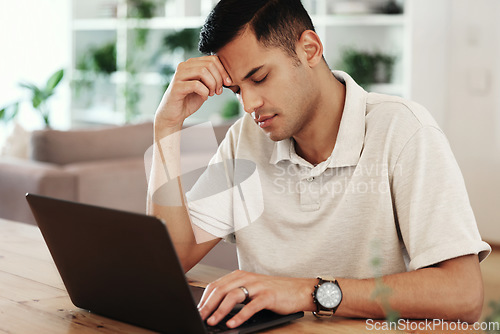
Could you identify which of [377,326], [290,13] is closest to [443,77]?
[290,13]

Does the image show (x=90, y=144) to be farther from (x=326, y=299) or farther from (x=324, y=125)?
(x=326, y=299)

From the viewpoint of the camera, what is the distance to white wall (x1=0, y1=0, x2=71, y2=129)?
23.3ft

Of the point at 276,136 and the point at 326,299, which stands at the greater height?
the point at 276,136

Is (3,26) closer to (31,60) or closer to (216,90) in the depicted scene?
(31,60)

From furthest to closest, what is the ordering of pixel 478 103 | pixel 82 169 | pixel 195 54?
pixel 195 54 → pixel 478 103 → pixel 82 169

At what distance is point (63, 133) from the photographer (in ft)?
10.2

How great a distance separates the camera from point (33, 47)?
7.31m

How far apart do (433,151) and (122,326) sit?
0.65 meters

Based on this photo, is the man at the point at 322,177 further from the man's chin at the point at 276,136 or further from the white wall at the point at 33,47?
the white wall at the point at 33,47

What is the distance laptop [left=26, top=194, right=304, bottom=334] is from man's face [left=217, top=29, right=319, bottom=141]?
0.48 m

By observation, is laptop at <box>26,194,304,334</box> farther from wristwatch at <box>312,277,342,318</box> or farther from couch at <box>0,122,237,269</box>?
couch at <box>0,122,237,269</box>

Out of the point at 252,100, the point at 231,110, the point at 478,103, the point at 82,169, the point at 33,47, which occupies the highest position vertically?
the point at 33,47

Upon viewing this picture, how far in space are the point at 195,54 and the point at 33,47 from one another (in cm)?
235

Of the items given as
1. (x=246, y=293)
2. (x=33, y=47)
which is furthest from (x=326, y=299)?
(x=33, y=47)
